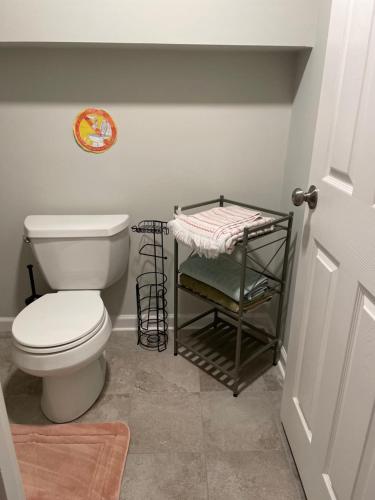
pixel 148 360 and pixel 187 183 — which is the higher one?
pixel 187 183

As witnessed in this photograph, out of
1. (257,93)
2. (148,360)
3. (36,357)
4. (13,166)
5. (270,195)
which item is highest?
(257,93)

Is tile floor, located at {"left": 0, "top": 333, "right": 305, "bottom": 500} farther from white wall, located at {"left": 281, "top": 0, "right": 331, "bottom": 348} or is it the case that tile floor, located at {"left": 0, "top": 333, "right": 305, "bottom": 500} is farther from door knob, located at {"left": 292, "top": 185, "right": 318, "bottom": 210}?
door knob, located at {"left": 292, "top": 185, "right": 318, "bottom": 210}

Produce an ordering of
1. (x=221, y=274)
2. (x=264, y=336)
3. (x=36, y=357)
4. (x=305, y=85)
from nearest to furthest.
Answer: (x=36, y=357) → (x=305, y=85) → (x=221, y=274) → (x=264, y=336)

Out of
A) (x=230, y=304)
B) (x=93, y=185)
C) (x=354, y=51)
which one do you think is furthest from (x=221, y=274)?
(x=354, y=51)

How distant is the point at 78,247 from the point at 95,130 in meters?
0.58

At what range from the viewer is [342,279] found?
103 centimetres

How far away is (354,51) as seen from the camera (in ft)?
3.12

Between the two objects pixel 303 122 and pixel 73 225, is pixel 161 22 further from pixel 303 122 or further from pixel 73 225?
pixel 73 225

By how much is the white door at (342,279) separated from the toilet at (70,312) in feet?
2.81

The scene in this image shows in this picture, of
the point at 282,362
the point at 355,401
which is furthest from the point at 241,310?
the point at 355,401

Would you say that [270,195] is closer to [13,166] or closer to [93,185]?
[93,185]

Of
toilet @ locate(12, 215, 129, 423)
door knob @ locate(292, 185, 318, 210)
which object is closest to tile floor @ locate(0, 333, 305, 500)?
toilet @ locate(12, 215, 129, 423)

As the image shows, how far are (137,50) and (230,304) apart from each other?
124cm

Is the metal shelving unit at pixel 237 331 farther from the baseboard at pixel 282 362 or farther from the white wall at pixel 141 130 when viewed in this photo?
the white wall at pixel 141 130
